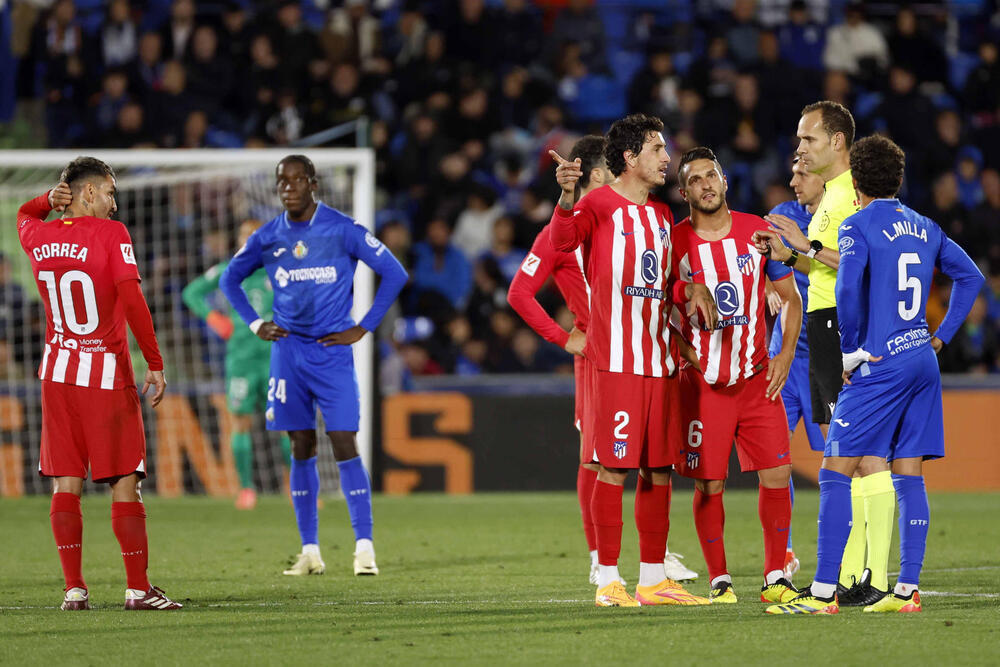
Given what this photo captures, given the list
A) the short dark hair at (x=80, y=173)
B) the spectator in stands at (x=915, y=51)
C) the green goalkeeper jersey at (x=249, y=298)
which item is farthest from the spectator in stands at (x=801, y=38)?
the short dark hair at (x=80, y=173)

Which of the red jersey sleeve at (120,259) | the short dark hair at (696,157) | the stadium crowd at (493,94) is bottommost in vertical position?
the red jersey sleeve at (120,259)

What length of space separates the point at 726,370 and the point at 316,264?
2728 mm

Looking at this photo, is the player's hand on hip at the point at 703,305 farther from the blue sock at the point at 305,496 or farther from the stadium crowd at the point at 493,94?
the stadium crowd at the point at 493,94

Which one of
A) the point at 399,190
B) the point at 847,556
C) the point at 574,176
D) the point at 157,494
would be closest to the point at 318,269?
the point at 574,176

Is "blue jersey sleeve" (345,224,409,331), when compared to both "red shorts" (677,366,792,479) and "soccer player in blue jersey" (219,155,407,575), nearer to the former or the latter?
"soccer player in blue jersey" (219,155,407,575)

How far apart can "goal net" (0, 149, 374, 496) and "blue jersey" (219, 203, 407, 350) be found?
4091 mm

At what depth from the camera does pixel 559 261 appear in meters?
7.23

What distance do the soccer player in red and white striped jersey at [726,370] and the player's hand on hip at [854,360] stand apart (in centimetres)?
36

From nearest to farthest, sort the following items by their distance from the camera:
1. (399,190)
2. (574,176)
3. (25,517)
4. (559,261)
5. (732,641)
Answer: (732,641) → (574,176) → (559,261) → (25,517) → (399,190)

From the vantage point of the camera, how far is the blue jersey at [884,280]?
18.9 ft

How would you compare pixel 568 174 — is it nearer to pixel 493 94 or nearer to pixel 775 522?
pixel 775 522

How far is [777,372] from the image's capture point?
6.16 m

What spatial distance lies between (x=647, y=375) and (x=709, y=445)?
1.39 feet

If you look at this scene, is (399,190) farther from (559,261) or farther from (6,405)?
(559,261)
